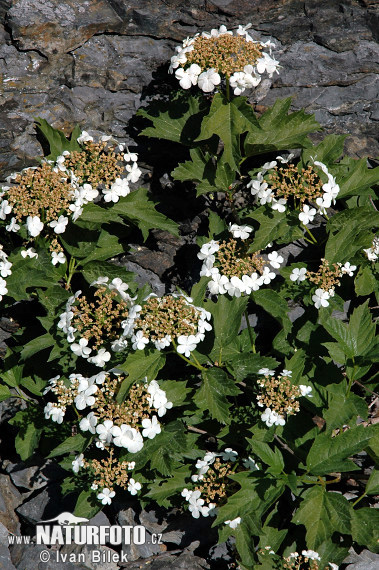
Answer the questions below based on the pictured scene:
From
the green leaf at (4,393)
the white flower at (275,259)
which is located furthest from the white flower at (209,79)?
the green leaf at (4,393)

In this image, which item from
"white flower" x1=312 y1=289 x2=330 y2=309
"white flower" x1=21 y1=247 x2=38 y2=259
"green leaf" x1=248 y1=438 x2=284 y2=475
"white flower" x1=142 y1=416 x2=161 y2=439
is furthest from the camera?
"white flower" x1=21 y1=247 x2=38 y2=259

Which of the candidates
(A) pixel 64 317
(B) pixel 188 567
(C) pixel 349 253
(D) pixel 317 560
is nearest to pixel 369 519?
(D) pixel 317 560

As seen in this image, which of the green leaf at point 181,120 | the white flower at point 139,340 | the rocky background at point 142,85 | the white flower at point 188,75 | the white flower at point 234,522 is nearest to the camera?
the white flower at point 139,340

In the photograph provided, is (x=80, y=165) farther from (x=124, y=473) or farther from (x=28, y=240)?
(x=124, y=473)

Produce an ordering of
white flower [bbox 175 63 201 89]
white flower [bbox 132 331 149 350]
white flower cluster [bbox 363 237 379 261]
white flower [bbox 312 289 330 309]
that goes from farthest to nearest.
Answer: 1. white flower cluster [bbox 363 237 379 261]
2. white flower [bbox 312 289 330 309]
3. white flower [bbox 175 63 201 89]
4. white flower [bbox 132 331 149 350]

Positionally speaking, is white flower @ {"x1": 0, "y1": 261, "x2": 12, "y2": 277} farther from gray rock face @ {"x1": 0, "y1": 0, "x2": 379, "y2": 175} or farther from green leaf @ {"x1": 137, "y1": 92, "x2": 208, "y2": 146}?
green leaf @ {"x1": 137, "y1": 92, "x2": 208, "y2": 146}

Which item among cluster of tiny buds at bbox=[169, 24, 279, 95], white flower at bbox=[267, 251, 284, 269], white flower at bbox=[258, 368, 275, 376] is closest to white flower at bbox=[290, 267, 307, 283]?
white flower at bbox=[267, 251, 284, 269]

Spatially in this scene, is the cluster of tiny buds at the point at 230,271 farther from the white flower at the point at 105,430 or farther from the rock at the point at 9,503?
the rock at the point at 9,503
